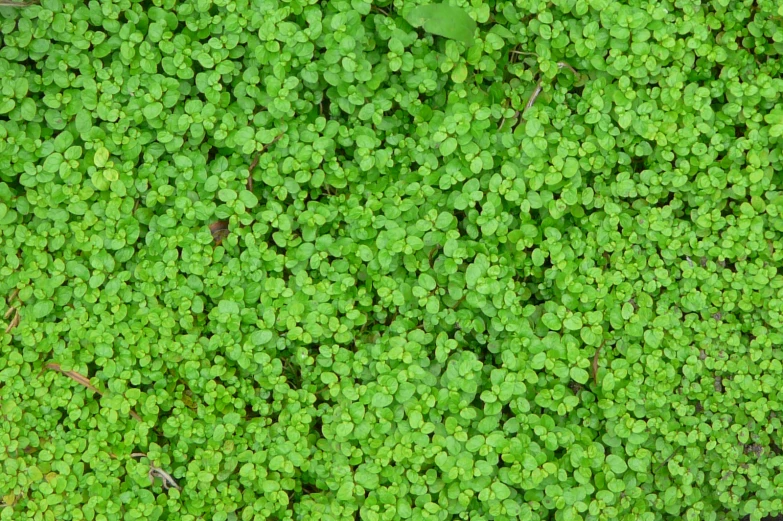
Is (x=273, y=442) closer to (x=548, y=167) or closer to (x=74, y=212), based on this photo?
(x=74, y=212)

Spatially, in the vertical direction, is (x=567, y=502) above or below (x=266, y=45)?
below

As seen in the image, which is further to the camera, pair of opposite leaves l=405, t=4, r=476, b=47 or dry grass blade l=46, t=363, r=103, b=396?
dry grass blade l=46, t=363, r=103, b=396

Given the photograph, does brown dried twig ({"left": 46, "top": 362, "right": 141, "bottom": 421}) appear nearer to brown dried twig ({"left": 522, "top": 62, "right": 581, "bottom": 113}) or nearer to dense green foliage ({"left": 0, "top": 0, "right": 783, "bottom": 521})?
dense green foliage ({"left": 0, "top": 0, "right": 783, "bottom": 521})

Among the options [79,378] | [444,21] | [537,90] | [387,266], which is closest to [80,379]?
[79,378]

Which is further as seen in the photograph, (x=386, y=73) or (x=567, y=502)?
(x=386, y=73)

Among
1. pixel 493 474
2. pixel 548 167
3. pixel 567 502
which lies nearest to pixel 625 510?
pixel 567 502

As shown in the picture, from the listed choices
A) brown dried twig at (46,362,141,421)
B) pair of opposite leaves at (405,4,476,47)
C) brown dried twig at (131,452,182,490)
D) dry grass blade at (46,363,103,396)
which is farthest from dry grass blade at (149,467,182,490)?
pair of opposite leaves at (405,4,476,47)

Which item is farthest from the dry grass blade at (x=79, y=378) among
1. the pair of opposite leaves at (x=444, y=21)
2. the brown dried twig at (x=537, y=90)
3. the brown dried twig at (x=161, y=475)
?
the brown dried twig at (x=537, y=90)
